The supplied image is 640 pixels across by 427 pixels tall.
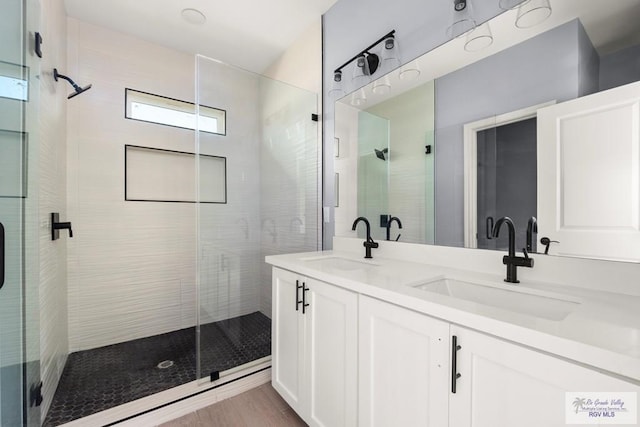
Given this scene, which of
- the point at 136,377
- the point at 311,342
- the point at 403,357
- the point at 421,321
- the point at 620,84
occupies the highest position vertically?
the point at 620,84

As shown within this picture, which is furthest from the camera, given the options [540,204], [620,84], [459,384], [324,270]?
[324,270]

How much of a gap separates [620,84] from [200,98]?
2.07 m

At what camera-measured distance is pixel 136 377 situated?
1.84 m

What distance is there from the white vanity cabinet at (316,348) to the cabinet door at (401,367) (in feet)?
0.22

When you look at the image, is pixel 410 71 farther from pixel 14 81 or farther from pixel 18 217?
pixel 18 217

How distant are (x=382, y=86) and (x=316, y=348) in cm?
157

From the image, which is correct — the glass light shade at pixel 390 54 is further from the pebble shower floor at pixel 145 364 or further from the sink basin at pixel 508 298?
the pebble shower floor at pixel 145 364

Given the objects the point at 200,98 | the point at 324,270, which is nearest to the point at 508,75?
the point at 324,270

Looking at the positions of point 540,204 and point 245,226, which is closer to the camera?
point 540,204

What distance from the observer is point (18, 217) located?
1067 mm

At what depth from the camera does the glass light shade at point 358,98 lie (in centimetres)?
188

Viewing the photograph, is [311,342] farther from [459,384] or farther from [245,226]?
[245,226]

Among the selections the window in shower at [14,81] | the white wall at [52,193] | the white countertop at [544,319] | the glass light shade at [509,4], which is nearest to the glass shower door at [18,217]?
the window in shower at [14,81]

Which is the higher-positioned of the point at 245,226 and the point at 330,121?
the point at 330,121
